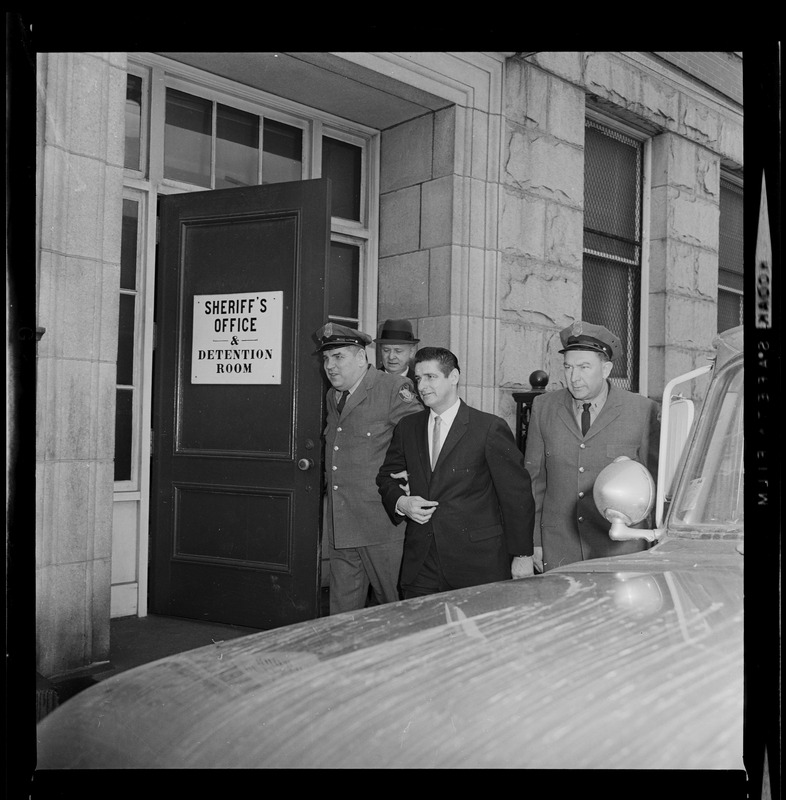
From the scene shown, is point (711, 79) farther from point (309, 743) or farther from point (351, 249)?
point (309, 743)

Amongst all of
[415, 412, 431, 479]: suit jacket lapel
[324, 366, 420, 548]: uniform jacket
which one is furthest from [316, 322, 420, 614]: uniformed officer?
[415, 412, 431, 479]: suit jacket lapel

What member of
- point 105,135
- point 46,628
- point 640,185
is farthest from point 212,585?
point 640,185

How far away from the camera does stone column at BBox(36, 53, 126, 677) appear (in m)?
3.38

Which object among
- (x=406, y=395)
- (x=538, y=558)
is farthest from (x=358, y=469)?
(x=538, y=558)

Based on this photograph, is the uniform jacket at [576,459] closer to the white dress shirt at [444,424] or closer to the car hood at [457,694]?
the white dress shirt at [444,424]

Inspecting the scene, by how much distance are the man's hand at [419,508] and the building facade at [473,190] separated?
1.73 m

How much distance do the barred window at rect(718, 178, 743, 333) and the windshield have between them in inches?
155

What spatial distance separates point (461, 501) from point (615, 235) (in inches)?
127

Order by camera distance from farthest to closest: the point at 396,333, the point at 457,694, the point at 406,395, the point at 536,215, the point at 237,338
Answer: the point at 536,215
the point at 396,333
the point at 237,338
the point at 406,395
the point at 457,694

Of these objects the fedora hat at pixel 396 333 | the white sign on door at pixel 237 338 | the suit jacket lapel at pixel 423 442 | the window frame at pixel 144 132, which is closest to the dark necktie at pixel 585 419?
the suit jacket lapel at pixel 423 442

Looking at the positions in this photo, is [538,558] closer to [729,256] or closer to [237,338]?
[237,338]

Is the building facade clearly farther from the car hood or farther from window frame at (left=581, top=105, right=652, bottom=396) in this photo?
the car hood

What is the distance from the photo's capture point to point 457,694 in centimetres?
124

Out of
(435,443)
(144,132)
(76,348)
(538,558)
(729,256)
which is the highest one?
(144,132)
